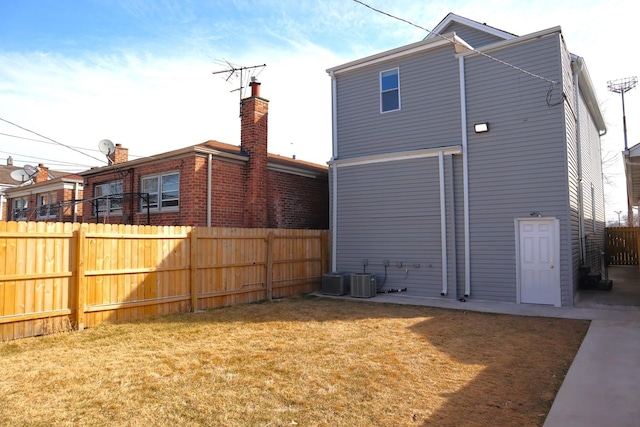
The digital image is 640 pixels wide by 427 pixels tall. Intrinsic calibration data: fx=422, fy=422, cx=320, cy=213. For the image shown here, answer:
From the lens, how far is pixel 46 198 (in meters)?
21.2

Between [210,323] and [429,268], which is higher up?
[429,268]

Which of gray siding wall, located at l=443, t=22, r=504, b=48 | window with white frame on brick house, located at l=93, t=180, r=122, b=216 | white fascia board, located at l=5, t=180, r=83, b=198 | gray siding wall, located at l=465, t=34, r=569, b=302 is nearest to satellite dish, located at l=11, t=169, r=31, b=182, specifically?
white fascia board, located at l=5, t=180, r=83, b=198

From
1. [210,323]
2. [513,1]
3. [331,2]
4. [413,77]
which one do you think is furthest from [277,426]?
[413,77]

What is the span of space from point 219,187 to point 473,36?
28.8 ft

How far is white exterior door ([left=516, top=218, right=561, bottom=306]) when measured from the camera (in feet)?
31.7

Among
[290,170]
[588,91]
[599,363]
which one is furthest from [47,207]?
[588,91]

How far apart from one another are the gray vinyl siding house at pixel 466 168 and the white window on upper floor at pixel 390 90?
Answer: 0.10 feet

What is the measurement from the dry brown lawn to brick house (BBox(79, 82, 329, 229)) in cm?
452

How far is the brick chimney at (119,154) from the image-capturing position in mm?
17031

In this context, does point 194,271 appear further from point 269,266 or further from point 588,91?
point 588,91

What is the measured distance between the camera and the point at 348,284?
39.3 ft

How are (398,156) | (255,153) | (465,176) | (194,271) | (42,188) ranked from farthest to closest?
(42,188), (255,153), (398,156), (465,176), (194,271)

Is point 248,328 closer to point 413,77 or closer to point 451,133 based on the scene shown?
point 451,133

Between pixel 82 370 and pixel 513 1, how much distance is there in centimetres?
856
